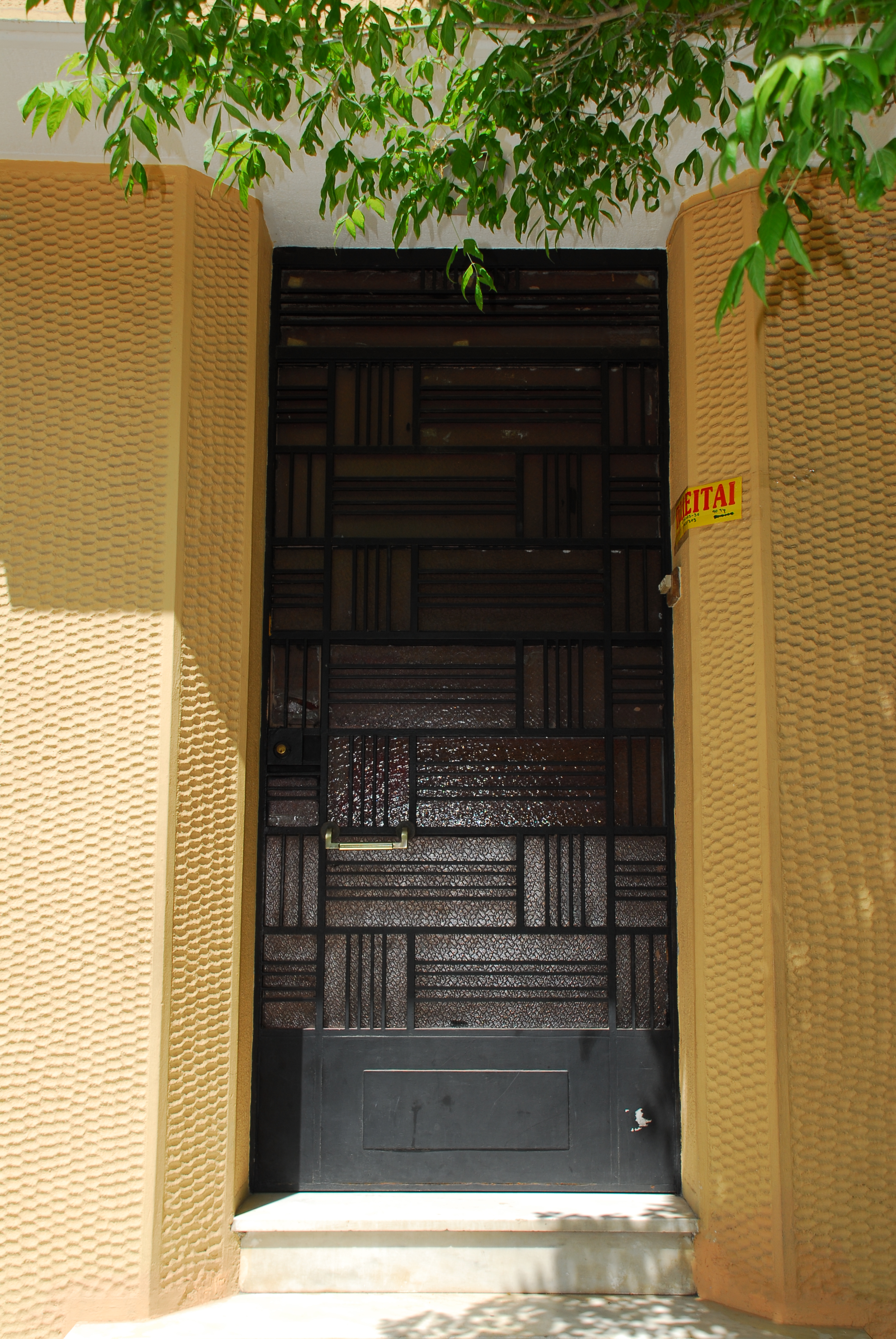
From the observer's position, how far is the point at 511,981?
317 cm

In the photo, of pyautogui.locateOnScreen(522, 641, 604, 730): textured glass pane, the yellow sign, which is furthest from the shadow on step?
the yellow sign

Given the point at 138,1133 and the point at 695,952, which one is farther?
the point at 695,952

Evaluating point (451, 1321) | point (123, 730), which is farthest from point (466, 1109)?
point (123, 730)

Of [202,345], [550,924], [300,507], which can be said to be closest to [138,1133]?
[550,924]

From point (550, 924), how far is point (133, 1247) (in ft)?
5.11

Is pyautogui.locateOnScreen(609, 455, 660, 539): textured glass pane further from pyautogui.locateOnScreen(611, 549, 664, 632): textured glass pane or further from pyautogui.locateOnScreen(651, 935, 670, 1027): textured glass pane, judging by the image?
pyautogui.locateOnScreen(651, 935, 670, 1027): textured glass pane

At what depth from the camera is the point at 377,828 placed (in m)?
3.23

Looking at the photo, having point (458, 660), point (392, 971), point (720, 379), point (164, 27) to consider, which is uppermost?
A: point (164, 27)

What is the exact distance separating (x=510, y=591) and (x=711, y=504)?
2.43ft

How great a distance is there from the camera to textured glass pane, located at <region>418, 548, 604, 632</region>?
3.33 meters

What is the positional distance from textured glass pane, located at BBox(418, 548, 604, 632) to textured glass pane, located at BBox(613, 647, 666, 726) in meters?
0.16

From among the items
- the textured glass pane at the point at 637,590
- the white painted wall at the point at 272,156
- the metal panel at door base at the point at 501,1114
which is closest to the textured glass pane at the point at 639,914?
the metal panel at door base at the point at 501,1114

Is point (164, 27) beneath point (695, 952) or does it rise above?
above

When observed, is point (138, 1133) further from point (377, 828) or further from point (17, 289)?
point (17, 289)
